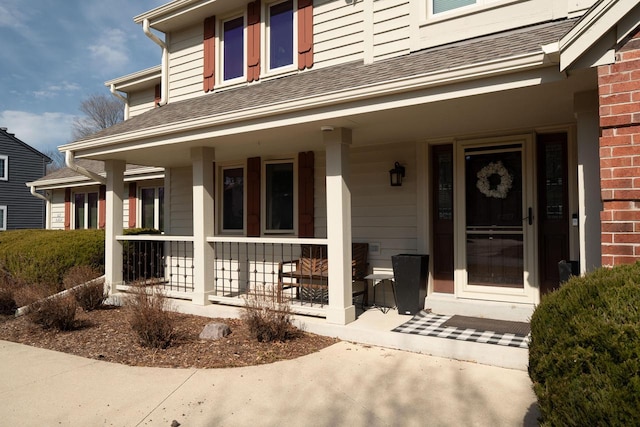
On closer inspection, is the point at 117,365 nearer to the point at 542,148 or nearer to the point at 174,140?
the point at 174,140

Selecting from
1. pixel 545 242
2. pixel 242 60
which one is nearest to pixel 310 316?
pixel 545 242

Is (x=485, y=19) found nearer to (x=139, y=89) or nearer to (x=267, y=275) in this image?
(x=267, y=275)

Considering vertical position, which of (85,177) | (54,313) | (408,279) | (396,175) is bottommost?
(54,313)

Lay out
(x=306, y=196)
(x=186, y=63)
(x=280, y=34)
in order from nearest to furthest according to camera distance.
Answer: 1. (x=306, y=196)
2. (x=280, y=34)
3. (x=186, y=63)

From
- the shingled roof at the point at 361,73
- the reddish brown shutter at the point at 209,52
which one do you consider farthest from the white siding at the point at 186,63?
the shingled roof at the point at 361,73

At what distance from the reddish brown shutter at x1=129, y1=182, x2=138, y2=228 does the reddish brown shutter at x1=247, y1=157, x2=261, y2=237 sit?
5610 mm

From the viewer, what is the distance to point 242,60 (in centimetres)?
766

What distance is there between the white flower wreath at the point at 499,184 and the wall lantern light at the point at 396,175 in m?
1.05

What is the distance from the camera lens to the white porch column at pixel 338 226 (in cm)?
507

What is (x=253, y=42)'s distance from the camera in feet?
24.1

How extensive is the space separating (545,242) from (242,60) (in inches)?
228

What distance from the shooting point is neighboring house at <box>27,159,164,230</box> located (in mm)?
11320

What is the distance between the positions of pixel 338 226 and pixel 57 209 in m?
13.1

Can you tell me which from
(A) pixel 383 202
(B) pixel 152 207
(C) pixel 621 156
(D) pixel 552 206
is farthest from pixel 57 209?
(C) pixel 621 156
